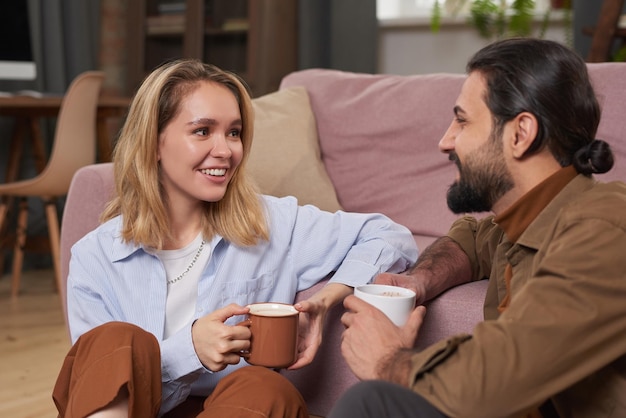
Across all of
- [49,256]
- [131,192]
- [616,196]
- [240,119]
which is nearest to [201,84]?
[240,119]

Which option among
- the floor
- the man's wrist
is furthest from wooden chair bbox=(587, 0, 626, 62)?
the man's wrist

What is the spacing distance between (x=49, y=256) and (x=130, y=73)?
1121 mm

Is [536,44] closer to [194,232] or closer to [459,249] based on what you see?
[459,249]

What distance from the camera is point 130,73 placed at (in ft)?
15.9

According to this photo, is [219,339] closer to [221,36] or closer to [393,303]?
[393,303]

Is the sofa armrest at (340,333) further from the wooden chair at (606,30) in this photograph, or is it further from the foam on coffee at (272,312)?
the wooden chair at (606,30)

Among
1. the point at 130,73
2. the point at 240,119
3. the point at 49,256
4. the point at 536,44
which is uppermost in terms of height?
the point at 536,44

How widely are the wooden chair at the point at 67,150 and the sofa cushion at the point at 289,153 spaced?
1444mm

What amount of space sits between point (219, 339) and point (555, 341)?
1.87 feet

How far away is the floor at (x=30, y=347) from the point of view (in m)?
2.44

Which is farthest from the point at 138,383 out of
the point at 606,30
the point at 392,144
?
the point at 606,30

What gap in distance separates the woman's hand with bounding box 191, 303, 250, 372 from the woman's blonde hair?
25 cm

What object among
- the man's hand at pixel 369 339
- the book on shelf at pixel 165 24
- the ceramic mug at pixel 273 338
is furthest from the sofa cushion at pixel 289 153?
the book on shelf at pixel 165 24

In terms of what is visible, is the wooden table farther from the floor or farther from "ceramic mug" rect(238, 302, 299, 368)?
"ceramic mug" rect(238, 302, 299, 368)
